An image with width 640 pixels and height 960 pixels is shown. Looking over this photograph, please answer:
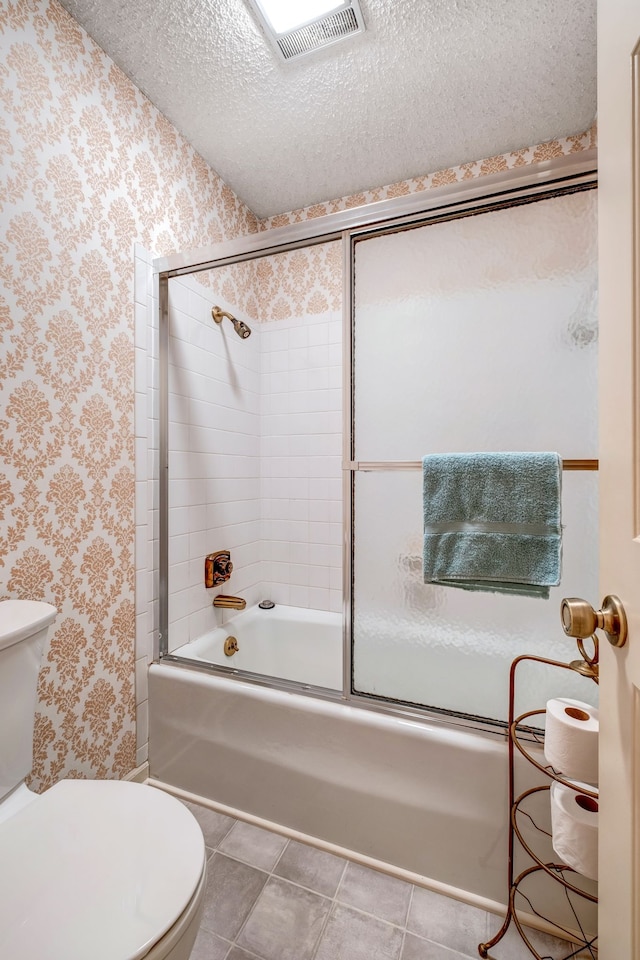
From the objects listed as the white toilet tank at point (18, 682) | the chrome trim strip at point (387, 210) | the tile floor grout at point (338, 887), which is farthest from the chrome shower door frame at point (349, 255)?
the white toilet tank at point (18, 682)

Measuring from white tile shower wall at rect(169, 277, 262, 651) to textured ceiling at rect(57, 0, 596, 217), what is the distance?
65 centimetres

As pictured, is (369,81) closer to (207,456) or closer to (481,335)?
(481,335)

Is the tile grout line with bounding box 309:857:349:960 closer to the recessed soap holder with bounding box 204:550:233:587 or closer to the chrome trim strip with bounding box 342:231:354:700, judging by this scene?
the chrome trim strip with bounding box 342:231:354:700

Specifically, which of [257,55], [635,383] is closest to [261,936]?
[635,383]

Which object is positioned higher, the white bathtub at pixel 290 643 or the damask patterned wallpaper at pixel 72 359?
the damask patterned wallpaper at pixel 72 359

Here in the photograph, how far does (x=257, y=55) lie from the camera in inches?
56.0

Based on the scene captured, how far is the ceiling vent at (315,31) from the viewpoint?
4.20 ft

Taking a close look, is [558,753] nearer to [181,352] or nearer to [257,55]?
[181,352]

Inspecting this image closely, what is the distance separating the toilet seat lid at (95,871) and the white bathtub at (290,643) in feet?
3.35

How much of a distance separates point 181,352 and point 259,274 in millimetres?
940

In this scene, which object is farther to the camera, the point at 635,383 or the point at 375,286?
the point at 375,286

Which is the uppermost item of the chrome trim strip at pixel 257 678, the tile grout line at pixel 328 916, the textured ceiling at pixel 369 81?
the textured ceiling at pixel 369 81

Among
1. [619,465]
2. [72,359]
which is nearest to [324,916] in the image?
[619,465]

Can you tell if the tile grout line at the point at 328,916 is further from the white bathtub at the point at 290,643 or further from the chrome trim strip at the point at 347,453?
the white bathtub at the point at 290,643
